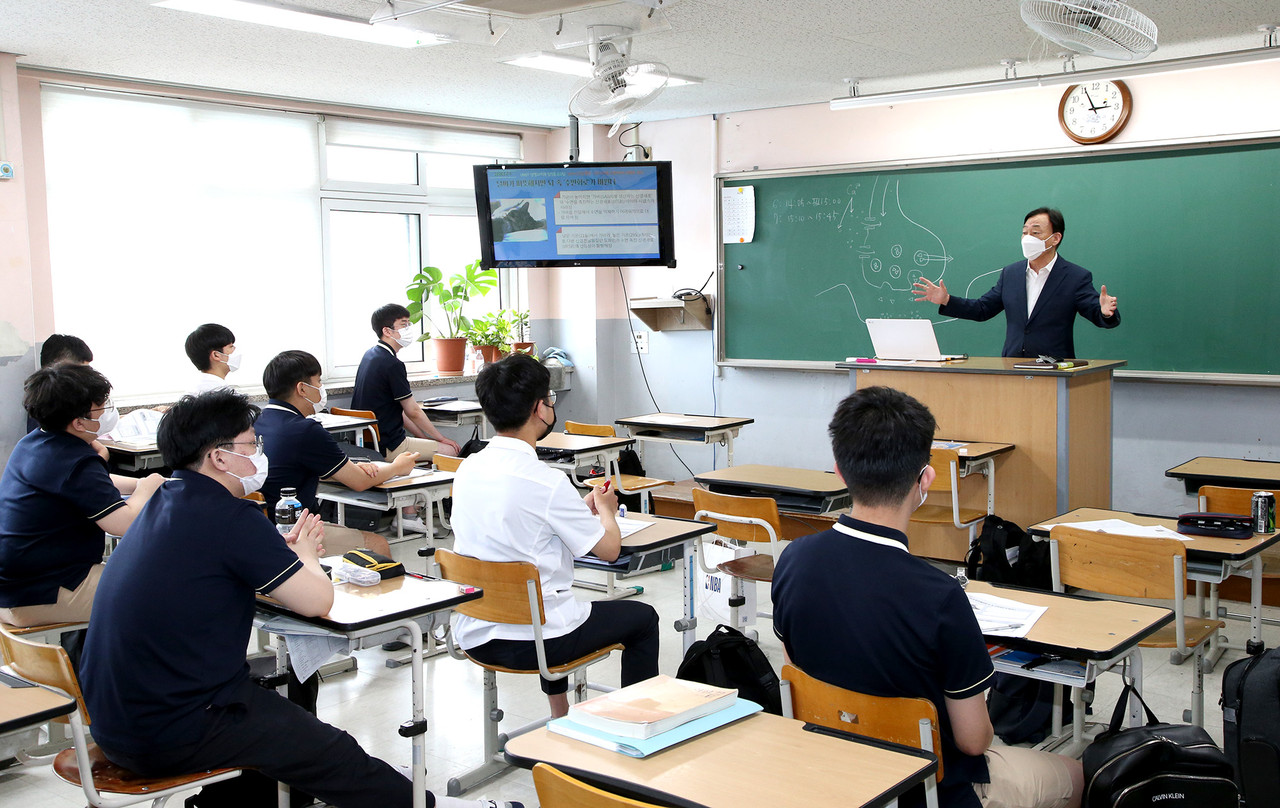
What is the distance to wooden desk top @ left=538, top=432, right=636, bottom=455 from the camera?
525 centimetres

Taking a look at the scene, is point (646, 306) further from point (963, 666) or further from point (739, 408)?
point (963, 666)

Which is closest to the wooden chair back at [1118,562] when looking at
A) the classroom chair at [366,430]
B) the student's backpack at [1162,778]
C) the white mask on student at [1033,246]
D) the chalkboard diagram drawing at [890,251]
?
the student's backpack at [1162,778]

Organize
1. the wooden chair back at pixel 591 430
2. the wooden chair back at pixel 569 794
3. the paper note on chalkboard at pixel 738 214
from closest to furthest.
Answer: the wooden chair back at pixel 569 794 → the wooden chair back at pixel 591 430 → the paper note on chalkboard at pixel 738 214

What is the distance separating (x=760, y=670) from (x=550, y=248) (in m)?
4.39

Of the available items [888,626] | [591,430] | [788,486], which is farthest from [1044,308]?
[888,626]

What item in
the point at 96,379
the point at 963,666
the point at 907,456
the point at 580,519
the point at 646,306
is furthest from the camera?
the point at 646,306

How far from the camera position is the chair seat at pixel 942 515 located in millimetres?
4742

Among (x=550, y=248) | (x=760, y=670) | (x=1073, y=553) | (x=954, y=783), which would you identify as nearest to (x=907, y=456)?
(x=954, y=783)

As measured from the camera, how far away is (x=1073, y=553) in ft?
10.0

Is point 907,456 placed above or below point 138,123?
below

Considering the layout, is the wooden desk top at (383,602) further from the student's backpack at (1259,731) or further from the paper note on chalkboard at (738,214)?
the paper note on chalkboard at (738,214)

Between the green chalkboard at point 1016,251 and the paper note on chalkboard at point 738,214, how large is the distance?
0.19 feet

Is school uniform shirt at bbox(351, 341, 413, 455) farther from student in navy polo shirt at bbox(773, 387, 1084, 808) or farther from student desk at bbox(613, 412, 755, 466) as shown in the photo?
student in navy polo shirt at bbox(773, 387, 1084, 808)

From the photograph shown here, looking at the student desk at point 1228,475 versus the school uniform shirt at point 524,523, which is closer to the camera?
the school uniform shirt at point 524,523
